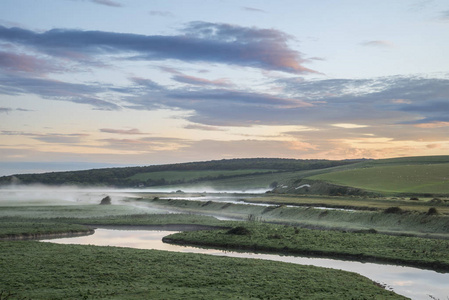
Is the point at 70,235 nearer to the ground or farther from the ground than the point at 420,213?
nearer to the ground

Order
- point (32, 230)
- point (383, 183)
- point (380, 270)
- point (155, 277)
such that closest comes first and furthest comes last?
point (155, 277) < point (380, 270) < point (32, 230) < point (383, 183)

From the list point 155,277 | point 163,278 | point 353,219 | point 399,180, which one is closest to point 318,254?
point 163,278

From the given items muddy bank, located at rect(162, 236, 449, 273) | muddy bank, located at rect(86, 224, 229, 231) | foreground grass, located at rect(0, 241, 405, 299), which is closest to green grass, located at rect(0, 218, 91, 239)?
muddy bank, located at rect(86, 224, 229, 231)

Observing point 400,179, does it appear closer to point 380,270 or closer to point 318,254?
point 318,254

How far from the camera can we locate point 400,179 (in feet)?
396

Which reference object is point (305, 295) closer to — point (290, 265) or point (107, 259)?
point (290, 265)

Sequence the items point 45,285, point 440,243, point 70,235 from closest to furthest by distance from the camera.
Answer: point 45,285
point 440,243
point 70,235

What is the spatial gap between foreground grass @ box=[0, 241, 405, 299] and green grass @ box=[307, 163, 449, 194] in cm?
7126

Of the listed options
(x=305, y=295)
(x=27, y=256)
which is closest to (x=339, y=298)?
(x=305, y=295)

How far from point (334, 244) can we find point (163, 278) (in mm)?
20420

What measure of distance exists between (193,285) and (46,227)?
36151mm

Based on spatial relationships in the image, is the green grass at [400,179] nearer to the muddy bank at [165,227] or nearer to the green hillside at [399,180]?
the green hillside at [399,180]

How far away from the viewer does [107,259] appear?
120ft

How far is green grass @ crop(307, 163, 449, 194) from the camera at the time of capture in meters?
103
